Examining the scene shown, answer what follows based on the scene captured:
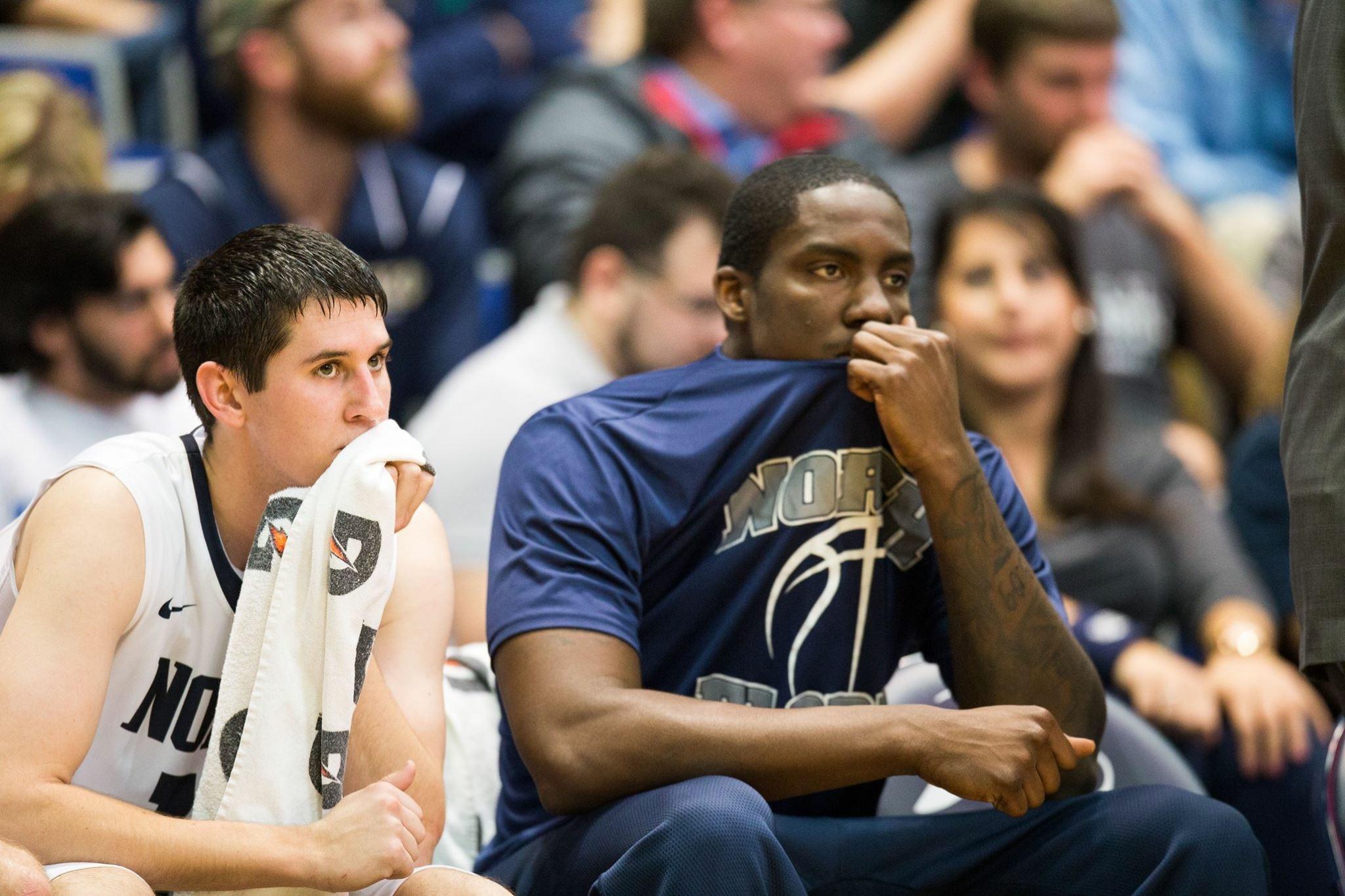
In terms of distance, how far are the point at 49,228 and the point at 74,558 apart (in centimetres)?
191

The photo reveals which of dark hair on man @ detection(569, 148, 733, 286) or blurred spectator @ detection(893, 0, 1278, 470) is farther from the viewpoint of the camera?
blurred spectator @ detection(893, 0, 1278, 470)

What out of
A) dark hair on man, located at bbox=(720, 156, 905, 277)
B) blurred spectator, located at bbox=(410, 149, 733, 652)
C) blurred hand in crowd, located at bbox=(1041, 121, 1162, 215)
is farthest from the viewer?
blurred hand in crowd, located at bbox=(1041, 121, 1162, 215)

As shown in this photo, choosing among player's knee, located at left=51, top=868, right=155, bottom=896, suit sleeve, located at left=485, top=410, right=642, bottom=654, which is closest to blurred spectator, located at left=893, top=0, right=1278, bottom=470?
suit sleeve, located at left=485, top=410, right=642, bottom=654

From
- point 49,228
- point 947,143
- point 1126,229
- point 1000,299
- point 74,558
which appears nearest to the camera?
point 74,558

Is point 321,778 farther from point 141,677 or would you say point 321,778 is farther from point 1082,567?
point 1082,567

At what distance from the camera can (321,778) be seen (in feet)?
6.58

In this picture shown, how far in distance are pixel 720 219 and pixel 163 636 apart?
7.12ft

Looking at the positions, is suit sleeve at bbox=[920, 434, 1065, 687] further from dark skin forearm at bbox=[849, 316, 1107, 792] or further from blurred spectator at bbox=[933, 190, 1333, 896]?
blurred spectator at bbox=[933, 190, 1333, 896]

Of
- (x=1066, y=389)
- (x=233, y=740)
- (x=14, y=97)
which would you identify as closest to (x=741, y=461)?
(x=233, y=740)

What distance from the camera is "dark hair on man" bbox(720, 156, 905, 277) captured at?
7.80 ft

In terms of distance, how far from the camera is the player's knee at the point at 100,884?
1.78 meters

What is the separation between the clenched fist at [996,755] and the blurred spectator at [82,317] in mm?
2245

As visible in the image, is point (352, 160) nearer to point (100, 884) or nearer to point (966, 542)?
point (966, 542)

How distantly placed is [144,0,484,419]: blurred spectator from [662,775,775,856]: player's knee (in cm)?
297
